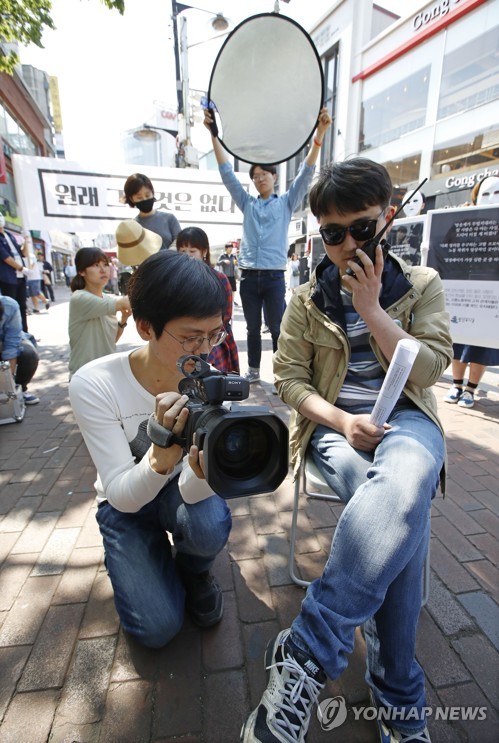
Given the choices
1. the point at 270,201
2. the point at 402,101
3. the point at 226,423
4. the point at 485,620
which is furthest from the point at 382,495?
the point at 402,101

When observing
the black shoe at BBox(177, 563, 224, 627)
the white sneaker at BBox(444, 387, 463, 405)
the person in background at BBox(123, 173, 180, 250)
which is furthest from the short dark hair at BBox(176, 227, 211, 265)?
the white sneaker at BBox(444, 387, 463, 405)

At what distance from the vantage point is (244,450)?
41.7 inches

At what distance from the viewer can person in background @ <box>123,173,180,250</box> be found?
3.38 meters

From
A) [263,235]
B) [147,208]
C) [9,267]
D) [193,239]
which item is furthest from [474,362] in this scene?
[9,267]

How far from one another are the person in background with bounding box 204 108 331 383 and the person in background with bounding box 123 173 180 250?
2.14 feet

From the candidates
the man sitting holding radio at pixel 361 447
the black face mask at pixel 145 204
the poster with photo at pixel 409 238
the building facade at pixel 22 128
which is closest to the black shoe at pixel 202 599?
the man sitting holding radio at pixel 361 447

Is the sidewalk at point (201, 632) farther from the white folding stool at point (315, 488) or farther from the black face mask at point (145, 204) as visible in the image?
the black face mask at point (145, 204)

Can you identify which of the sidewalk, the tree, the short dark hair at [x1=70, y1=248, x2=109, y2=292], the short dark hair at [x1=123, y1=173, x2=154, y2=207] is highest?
the tree

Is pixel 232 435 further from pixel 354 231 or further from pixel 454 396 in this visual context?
pixel 454 396

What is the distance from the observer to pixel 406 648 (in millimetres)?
1146

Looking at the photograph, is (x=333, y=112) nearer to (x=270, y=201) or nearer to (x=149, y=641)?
(x=270, y=201)

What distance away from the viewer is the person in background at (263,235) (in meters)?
3.57

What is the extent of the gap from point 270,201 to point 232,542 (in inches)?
119

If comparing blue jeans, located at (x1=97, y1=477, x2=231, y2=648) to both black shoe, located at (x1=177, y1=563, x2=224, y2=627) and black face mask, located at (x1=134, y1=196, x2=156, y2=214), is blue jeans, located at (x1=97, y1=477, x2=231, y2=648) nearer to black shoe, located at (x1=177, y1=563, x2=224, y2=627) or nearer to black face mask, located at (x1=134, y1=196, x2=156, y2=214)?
black shoe, located at (x1=177, y1=563, x2=224, y2=627)
